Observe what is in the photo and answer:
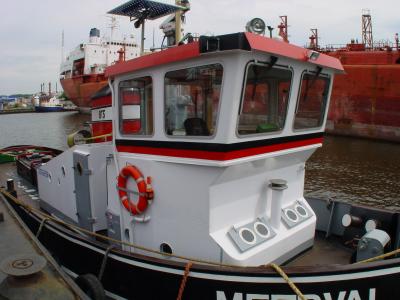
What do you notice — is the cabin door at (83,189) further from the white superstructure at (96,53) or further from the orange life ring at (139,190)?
the white superstructure at (96,53)

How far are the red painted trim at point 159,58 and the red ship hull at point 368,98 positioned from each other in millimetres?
22308

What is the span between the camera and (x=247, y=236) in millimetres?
4168

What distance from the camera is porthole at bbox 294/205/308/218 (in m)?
5.12

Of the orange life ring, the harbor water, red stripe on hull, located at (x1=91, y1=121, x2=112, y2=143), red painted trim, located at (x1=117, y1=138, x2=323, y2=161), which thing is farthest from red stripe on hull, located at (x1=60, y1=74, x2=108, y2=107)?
red painted trim, located at (x1=117, y1=138, x2=323, y2=161)

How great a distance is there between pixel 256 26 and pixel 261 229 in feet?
7.71

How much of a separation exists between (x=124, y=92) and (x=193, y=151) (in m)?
1.52

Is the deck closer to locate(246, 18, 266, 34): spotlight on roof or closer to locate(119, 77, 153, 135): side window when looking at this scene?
locate(119, 77, 153, 135): side window

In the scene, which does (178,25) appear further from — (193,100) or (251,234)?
(251,234)

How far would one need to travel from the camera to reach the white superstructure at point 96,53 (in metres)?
55.2

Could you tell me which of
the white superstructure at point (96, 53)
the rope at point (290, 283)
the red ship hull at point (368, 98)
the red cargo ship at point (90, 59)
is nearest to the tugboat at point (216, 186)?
the rope at point (290, 283)

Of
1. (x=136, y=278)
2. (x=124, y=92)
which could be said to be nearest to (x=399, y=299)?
(x=136, y=278)

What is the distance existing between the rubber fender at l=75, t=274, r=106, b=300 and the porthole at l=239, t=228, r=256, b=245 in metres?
1.68

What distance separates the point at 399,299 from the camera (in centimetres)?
327

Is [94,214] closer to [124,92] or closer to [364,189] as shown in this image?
[124,92]
